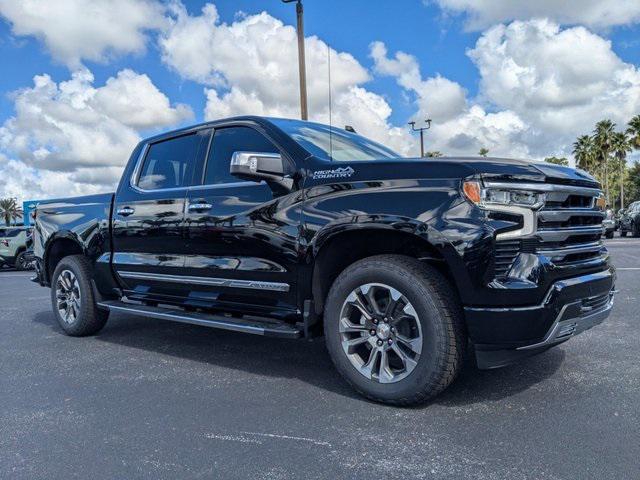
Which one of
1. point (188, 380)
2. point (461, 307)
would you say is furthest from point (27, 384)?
point (461, 307)

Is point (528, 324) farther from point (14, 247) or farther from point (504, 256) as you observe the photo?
point (14, 247)

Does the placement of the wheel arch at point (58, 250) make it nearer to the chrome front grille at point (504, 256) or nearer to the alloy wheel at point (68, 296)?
the alloy wheel at point (68, 296)

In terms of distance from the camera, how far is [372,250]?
11.7 feet

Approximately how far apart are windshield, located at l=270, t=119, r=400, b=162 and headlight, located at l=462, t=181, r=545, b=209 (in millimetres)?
1124

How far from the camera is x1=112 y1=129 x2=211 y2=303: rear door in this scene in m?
4.50

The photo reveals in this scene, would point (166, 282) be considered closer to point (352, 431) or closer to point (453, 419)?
point (352, 431)

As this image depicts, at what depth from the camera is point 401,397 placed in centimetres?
320

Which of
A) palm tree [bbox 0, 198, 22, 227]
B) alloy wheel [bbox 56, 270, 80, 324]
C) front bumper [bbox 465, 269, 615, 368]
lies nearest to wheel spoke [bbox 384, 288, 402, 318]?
front bumper [bbox 465, 269, 615, 368]

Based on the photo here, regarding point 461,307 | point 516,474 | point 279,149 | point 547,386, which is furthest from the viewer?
point 279,149

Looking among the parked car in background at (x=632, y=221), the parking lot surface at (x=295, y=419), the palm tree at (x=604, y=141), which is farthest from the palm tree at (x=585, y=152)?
the parking lot surface at (x=295, y=419)

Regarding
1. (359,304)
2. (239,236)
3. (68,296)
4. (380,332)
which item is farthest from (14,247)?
(380,332)

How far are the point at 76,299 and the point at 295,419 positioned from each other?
11.0ft

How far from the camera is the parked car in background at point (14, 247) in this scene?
17.6 meters

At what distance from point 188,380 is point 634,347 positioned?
3.48 metres
